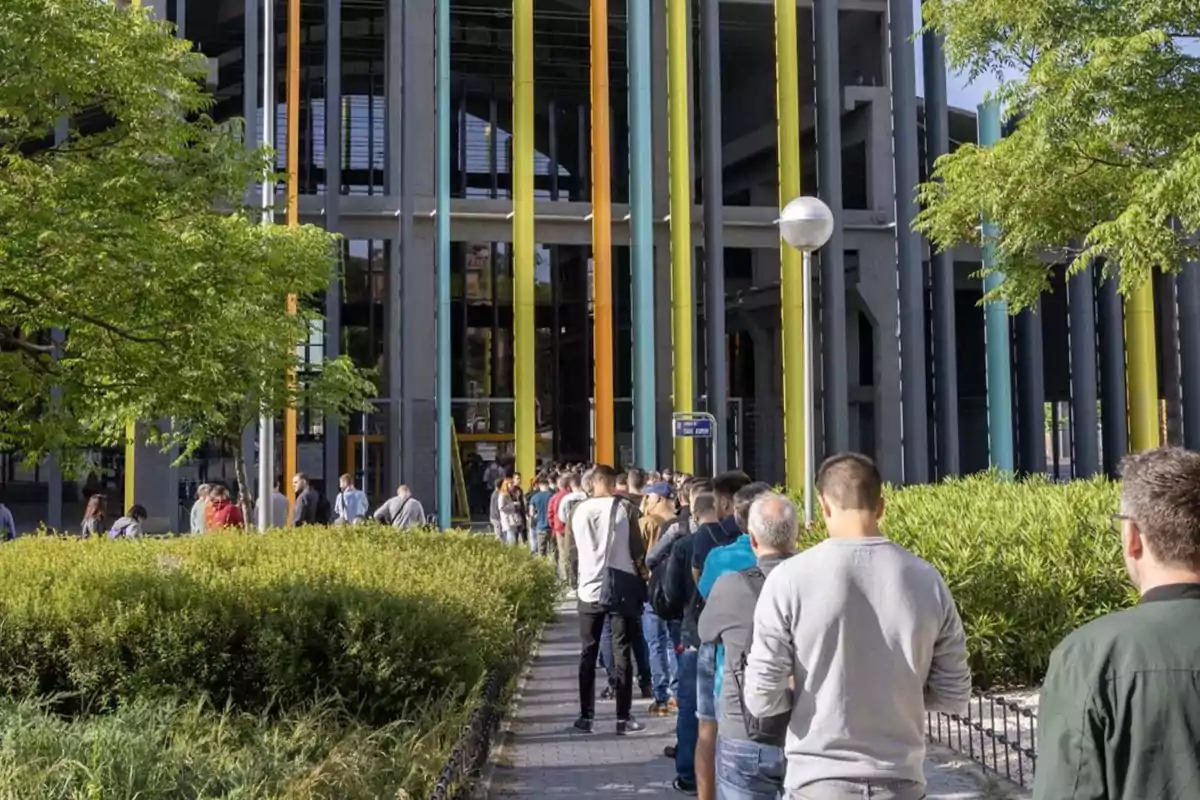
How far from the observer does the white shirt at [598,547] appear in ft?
28.1

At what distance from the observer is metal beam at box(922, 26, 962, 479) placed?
2884cm

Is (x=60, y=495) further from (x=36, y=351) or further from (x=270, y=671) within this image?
(x=270, y=671)

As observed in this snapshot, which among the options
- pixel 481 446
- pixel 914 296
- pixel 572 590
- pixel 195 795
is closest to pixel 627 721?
pixel 195 795

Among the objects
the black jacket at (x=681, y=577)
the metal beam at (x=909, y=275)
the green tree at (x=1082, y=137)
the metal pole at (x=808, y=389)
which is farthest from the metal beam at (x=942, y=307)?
the black jacket at (x=681, y=577)

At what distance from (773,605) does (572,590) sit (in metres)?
14.6

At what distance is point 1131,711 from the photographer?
7.14 feet

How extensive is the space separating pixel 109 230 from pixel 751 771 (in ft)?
19.4

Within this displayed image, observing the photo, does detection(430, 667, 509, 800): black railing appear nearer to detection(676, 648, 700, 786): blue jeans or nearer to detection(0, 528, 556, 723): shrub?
detection(0, 528, 556, 723): shrub

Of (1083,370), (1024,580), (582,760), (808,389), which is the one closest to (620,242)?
(1083,370)

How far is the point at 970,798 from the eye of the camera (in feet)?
21.8

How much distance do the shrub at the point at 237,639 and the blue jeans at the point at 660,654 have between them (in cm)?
124

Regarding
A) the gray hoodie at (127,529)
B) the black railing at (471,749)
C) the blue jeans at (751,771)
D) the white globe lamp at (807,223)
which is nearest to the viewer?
the blue jeans at (751,771)

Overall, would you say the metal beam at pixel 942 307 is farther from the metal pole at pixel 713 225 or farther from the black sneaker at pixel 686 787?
the black sneaker at pixel 686 787

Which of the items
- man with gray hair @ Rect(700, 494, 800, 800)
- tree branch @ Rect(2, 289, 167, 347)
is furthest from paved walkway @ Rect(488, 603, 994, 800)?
tree branch @ Rect(2, 289, 167, 347)
